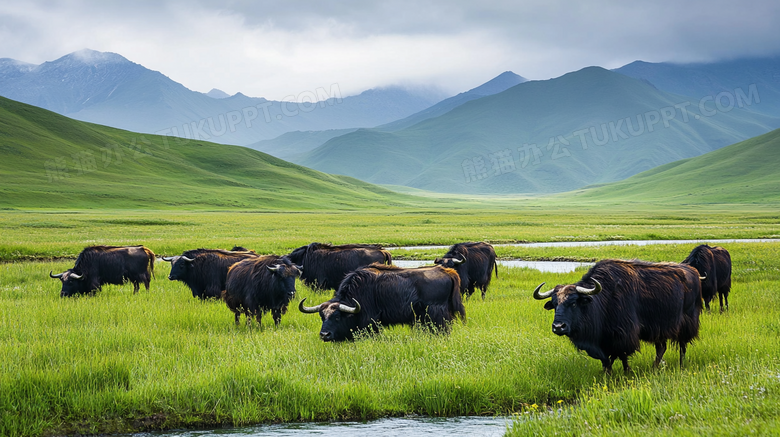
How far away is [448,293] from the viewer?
987cm

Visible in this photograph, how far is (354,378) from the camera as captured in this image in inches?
305

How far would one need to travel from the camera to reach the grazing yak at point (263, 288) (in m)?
11.1

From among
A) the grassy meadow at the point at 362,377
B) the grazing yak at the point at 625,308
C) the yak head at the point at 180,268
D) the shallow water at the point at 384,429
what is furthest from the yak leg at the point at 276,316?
the grazing yak at the point at 625,308

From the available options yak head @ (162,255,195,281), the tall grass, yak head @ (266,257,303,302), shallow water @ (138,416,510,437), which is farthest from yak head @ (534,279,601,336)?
yak head @ (162,255,195,281)

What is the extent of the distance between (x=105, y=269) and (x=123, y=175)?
144 m

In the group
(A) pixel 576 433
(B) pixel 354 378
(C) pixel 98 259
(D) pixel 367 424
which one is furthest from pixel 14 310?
(A) pixel 576 433

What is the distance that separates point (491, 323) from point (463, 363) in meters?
3.04

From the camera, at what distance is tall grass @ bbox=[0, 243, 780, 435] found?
598 cm

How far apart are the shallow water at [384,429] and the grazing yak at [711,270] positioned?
8.06 m

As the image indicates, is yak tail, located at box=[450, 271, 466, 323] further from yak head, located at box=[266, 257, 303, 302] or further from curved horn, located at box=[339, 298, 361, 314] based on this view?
yak head, located at box=[266, 257, 303, 302]

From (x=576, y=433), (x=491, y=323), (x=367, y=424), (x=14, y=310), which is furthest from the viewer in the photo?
(x=14, y=310)

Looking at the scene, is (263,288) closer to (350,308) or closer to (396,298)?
(350,308)

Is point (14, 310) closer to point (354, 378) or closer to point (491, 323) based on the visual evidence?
point (354, 378)

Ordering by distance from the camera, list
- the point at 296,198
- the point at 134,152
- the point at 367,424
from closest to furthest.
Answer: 1. the point at 367,424
2. the point at 296,198
3. the point at 134,152
